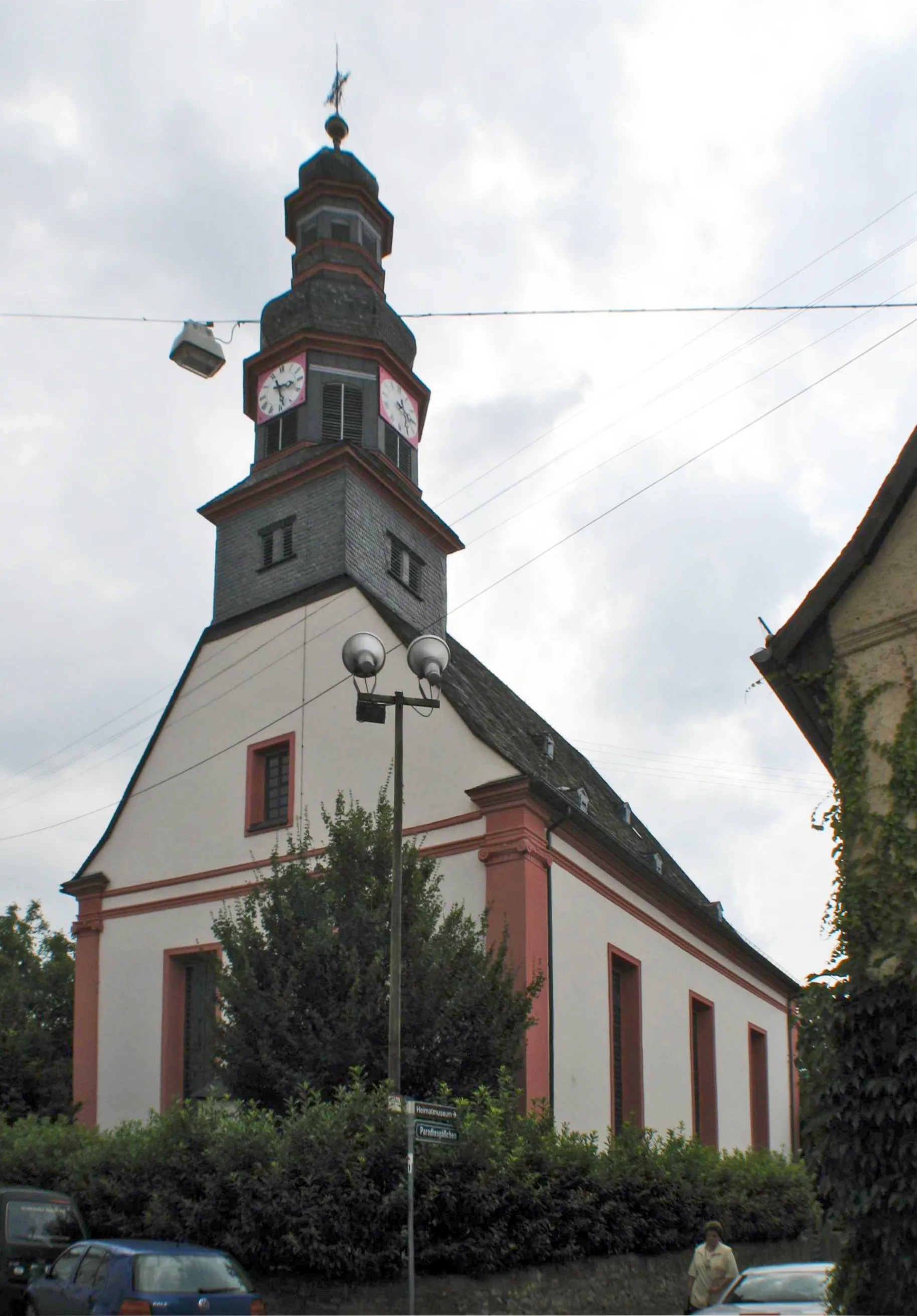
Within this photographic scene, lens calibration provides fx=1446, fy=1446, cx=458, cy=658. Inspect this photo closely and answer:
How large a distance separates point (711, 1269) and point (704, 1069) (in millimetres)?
15529

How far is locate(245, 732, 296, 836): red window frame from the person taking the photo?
79.2 ft

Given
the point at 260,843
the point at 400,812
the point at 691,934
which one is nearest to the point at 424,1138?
the point at 400,812

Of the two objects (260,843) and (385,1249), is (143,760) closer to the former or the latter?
(260,843)

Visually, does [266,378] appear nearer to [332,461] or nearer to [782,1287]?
[332,461]

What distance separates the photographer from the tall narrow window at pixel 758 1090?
33.4m

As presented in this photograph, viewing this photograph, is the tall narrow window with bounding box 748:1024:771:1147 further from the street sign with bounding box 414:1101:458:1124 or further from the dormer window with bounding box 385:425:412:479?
the street sign with bounding box 414:1101:458:1124

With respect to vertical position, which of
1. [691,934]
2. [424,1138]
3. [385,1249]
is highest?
[691,934]

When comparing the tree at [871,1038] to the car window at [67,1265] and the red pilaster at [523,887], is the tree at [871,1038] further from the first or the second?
the red pilaster at [523,887]

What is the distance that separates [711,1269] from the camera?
14734 millimetres

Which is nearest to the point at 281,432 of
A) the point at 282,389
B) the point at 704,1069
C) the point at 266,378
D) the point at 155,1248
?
the point at 282,389

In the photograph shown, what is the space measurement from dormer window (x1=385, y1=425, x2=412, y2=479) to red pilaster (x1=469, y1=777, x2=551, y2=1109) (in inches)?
353

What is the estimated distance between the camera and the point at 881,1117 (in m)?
10.9

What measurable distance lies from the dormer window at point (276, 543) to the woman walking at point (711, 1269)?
A: 14.9m

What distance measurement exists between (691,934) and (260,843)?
32.0 ft
